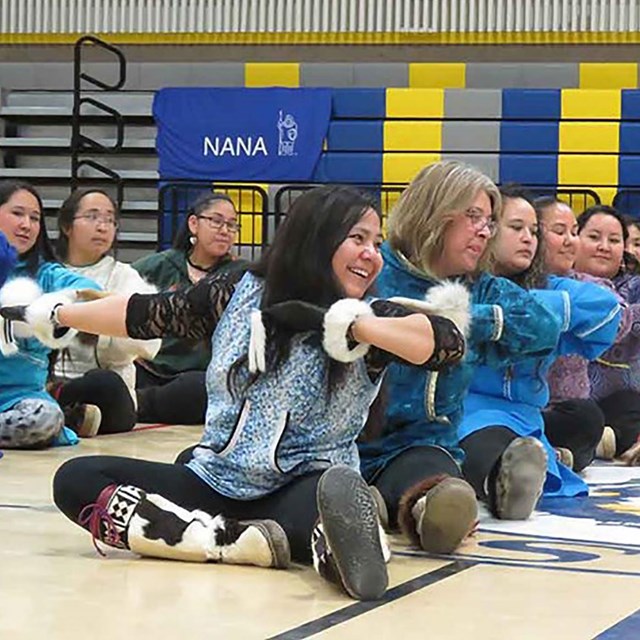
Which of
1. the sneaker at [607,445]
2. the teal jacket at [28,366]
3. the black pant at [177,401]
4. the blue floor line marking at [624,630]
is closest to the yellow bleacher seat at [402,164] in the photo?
the black pant at [177,401]

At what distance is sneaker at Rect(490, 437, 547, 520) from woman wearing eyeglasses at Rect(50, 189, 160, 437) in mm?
1815

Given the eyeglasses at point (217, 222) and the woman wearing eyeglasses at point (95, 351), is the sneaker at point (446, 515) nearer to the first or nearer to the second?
the woman wearing eyeglasses at point (95, 351)

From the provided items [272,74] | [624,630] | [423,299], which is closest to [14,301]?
[423,299]

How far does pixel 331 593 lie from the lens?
211cm

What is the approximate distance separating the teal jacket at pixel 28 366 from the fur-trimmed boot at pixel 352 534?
1.99m

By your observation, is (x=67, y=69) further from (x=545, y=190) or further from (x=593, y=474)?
(x=593, y=474)

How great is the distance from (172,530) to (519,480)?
0.83 metres

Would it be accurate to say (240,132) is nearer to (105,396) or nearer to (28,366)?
(105,396)

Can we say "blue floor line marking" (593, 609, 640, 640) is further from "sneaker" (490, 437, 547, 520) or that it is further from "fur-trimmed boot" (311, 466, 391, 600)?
"sneaker" (490, 437, 547, 520)

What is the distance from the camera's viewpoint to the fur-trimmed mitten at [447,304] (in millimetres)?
2293

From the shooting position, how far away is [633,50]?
845 centimetres

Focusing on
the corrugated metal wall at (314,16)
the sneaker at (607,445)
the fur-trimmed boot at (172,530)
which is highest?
the corrugated metal wall at (314,16)

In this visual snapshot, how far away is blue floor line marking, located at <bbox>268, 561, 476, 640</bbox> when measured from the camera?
1.84 m

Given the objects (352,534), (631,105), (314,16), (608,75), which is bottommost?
(352,534)
